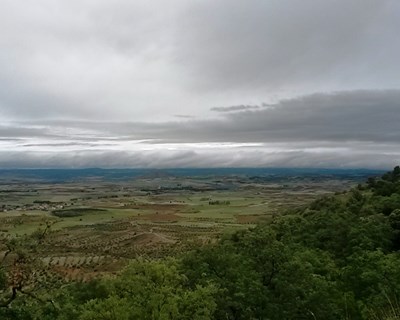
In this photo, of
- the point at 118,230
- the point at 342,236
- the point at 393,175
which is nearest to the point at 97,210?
the point at 118,230

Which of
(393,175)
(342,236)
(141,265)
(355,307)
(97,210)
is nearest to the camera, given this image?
(355,307)

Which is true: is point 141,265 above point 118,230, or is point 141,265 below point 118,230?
above

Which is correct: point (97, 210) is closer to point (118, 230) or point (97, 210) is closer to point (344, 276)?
point (118, 230)

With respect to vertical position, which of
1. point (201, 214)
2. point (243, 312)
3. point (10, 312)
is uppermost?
point (10, 312)

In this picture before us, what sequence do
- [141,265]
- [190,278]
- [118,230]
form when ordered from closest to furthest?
[141,265]
[190,278]
[118,230]

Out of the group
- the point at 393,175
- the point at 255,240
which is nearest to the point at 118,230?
the point at 393,175

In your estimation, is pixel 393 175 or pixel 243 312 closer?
pixel 243 312

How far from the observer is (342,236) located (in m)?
49.3

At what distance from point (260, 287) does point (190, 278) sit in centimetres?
669

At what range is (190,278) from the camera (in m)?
33.0

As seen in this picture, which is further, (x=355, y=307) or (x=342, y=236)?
(x=342, y=236)

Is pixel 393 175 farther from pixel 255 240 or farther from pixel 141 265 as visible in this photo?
pixel 141 265

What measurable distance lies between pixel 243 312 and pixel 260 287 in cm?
182

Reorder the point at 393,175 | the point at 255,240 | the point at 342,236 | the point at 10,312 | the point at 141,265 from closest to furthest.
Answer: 1. the point at 10,312
2. the point at 141,265
3. the point at 255,240
4. the point at 342,236
5. the point at 393,175
